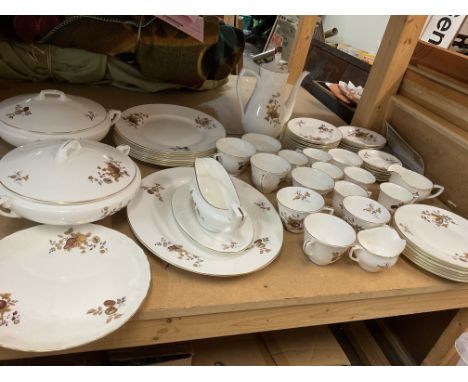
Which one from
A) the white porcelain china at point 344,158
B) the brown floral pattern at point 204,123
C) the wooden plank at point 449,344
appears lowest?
the wooden plank at point 449,344

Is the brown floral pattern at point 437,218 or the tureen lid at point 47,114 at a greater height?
the tureen lid at point 47,114

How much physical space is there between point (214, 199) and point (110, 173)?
194 millimetres

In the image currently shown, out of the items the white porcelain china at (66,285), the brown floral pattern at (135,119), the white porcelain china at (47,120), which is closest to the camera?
the white porcelain china at (66,285)

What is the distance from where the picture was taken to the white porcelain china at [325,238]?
0.65 metres

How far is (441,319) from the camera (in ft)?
3.24

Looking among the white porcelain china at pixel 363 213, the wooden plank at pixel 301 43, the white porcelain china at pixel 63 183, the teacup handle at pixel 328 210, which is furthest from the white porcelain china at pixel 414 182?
the wooden plank at pixel 301 43

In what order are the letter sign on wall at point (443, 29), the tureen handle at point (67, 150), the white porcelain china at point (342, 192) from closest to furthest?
the tureen handle at point (67, 150)
the white porcelain china at point (342, 192)
the letter sign on wall at point (443, 29)

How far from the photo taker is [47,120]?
700 millimetres

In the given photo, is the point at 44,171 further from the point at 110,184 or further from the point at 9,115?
the point at 9,115

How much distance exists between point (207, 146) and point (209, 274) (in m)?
0.39

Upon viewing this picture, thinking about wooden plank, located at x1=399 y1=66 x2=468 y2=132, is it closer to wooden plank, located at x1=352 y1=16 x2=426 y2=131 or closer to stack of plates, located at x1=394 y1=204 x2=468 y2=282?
wooden plank, located at x1=352 y1=16 x2=426 y2=131

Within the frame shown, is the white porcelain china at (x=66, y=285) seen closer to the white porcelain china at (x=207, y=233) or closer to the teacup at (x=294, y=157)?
the white porcelain china at (x=207, y=233)

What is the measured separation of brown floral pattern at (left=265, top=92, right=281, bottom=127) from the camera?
931 mm
